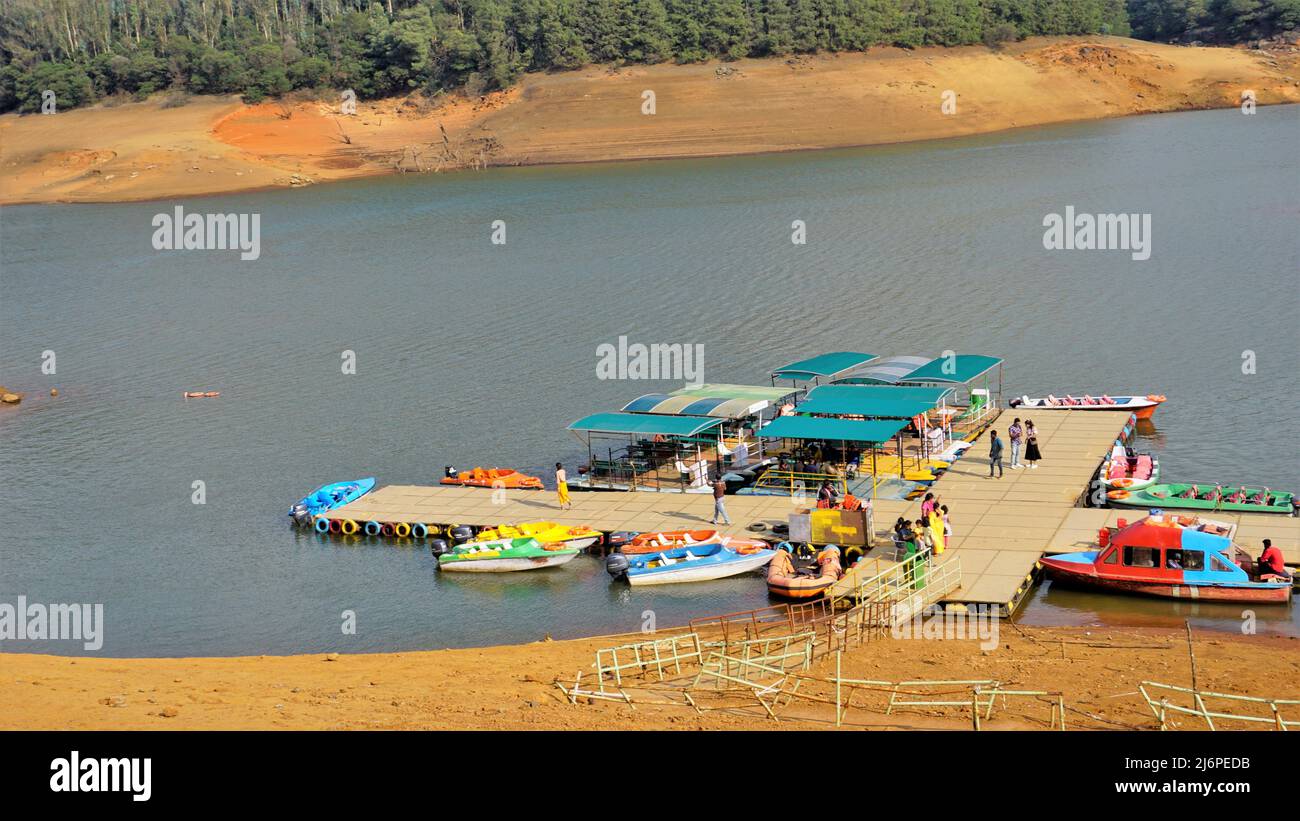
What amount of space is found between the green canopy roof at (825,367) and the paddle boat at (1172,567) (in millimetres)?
15016

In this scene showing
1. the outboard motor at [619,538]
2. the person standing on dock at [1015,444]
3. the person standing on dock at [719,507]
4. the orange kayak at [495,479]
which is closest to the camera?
the outboard motor at [619,538]

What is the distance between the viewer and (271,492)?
47.6 m

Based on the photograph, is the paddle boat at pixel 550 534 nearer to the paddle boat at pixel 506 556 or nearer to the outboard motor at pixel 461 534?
the paddle boat at pixel 506 556

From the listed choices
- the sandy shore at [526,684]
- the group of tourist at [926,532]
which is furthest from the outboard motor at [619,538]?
the group of tourist at [926,532]

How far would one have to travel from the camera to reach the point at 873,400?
4369cm

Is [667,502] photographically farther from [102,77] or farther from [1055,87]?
[102,77]

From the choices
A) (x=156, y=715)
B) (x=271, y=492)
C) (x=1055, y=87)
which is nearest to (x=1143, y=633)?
(x=156, y=715)

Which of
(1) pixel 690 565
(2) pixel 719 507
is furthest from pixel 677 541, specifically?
(2) pixel 719 507

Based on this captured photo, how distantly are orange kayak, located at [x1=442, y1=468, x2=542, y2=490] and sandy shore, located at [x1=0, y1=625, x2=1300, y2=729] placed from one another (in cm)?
1229

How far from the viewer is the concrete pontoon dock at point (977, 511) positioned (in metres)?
34.6

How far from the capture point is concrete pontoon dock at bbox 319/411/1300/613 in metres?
34.6

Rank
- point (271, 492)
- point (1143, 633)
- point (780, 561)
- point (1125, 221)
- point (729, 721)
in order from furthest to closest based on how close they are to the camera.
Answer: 1. point (1125, 221)
2. point (271, 492)
3. point (780, 561)
4. point (1143, 633)
5. point (729, 721)

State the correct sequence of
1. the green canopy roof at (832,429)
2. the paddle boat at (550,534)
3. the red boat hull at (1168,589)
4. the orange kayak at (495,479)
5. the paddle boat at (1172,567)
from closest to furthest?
the red boat hull at (1168,589) < the paddle boat at (1172,567) < the paddle boat at (550,534) < the green canopy roof at (832,429) < the orange kayak at (495,479)

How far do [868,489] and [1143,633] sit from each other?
37.6 feet
